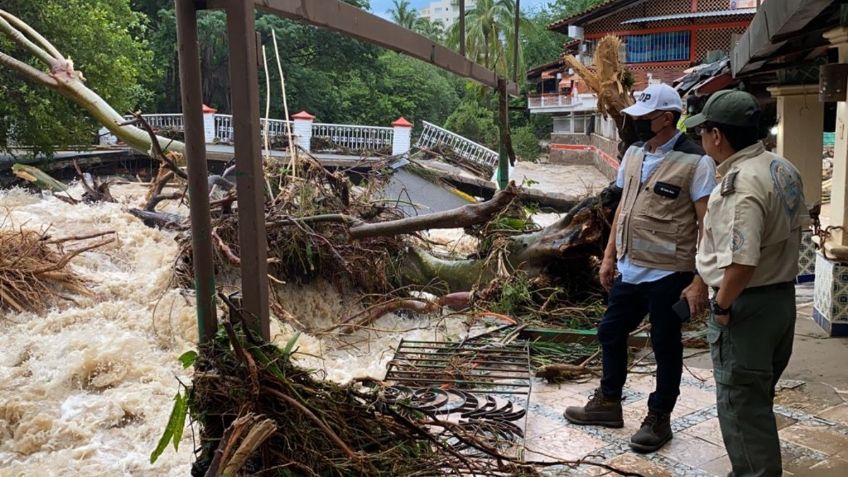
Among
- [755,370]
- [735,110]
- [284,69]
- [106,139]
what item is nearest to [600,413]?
[755,370]

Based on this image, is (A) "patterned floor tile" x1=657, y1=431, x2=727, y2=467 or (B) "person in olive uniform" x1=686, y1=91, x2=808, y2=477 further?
(A) "patterned floor tile" x1=657, y1=431, x2=727, y2=467

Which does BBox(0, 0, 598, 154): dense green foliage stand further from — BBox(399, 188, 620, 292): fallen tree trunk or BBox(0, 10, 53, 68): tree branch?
BBox(399, 188, 620, 292): fallen tree trunk

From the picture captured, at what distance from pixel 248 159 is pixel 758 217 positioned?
73.1 inches

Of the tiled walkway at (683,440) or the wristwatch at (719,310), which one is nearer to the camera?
the wristwatch at (719,310)

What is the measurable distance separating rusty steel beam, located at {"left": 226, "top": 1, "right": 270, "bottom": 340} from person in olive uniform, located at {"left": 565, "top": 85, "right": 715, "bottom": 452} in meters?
1.86

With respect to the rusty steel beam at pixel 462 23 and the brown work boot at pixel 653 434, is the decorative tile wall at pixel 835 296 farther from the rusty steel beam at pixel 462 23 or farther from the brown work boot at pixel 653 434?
the rusty steel beam at pixel 462 23

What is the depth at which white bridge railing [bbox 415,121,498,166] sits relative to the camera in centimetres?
2242

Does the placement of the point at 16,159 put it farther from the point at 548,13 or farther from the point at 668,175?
the point at 548,13

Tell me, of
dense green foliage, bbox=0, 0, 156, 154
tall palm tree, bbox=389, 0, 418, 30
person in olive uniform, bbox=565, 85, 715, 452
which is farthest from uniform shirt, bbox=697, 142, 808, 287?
tall palm tree, bbox=389, 0, 418, 30

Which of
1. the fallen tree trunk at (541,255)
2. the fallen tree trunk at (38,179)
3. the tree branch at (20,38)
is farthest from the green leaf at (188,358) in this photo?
the fallen tree trunk at (38,179)

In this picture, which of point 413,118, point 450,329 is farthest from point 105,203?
point 413,118

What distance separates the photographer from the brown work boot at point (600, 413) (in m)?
3.82

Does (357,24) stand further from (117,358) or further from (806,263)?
(806,263)

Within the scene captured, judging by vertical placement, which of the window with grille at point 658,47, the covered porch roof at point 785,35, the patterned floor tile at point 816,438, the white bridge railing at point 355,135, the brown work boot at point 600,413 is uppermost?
the window with grille at point 658,47
